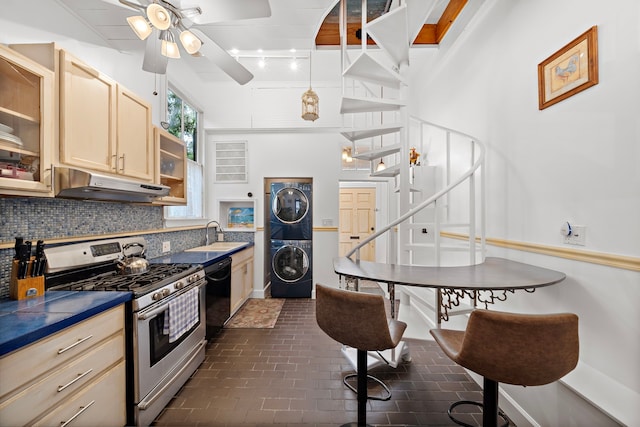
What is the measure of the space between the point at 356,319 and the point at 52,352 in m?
1.35

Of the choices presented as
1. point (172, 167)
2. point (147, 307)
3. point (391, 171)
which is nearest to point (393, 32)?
point (391, 171)

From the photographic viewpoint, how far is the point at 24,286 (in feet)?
4.51

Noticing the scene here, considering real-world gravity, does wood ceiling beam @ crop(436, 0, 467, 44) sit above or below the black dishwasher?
above

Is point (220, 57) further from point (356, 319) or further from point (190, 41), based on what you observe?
point (356, 319)

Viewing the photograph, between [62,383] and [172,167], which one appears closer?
[62,383]

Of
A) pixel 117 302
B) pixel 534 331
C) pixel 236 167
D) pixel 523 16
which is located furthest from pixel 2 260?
pixel 523 16

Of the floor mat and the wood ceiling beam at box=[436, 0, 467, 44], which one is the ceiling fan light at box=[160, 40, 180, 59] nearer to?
the wood ceiling beam at box=[436, 0, 467, 44]

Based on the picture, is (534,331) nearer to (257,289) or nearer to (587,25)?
(587,25)

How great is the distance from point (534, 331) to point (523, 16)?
2046 mm

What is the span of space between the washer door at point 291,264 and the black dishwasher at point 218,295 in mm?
1109

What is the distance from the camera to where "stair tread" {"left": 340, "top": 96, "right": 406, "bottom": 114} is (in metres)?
2.22

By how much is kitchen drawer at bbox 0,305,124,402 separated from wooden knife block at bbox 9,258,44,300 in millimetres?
462

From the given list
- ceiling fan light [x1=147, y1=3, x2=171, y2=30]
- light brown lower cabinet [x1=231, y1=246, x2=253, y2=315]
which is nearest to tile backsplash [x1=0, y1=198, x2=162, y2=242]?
light brown lower cabinet [x1=231, y1=246, x2=253, y2=315]

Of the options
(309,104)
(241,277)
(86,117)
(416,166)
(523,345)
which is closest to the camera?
(523,345)
